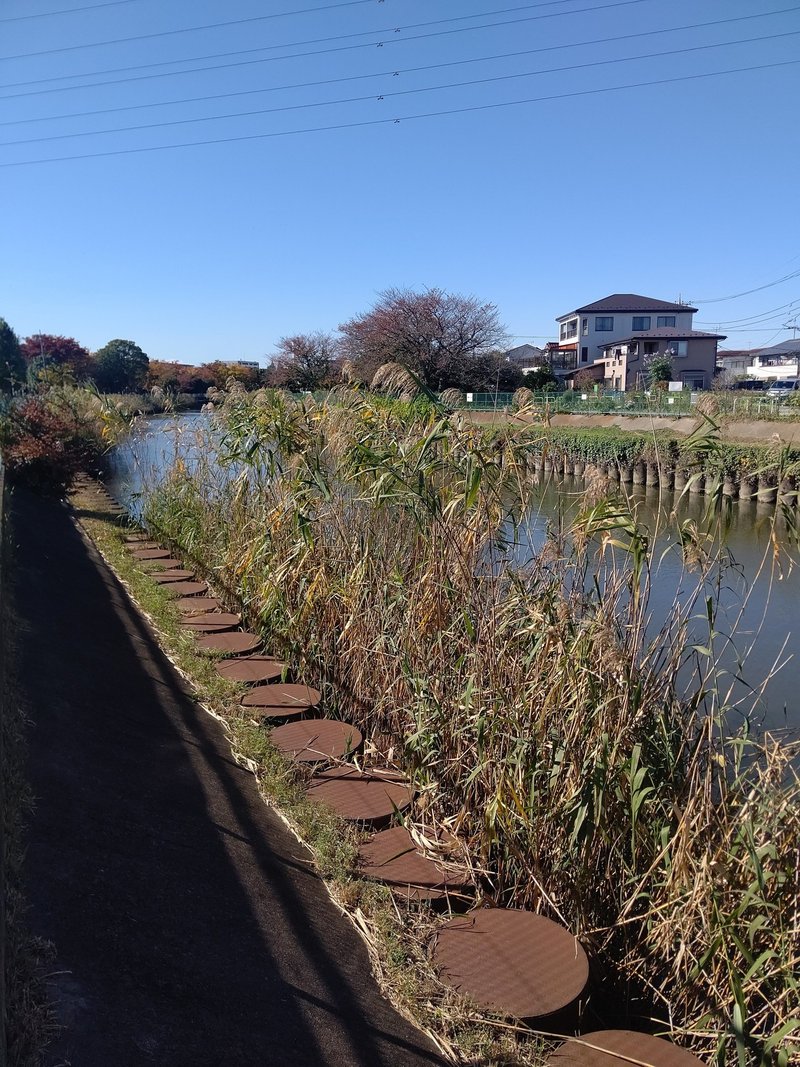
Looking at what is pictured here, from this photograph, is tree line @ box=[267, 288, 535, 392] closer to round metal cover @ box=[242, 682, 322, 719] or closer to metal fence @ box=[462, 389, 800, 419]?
metal fence @ box=[462, 389, 800, 419]

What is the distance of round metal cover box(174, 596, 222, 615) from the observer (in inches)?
260

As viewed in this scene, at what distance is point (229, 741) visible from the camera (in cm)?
441

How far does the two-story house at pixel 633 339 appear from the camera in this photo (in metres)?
43.1

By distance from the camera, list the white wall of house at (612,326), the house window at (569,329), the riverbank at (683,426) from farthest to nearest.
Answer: the house window at (569,329)
the white wall of house at (612,326)
the riverbank at (683,426)

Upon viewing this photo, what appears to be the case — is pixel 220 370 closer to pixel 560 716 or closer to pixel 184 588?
pixel 184 588

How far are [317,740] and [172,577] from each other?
3823mm

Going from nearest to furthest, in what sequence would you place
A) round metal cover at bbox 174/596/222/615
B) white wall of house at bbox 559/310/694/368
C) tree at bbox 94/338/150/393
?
round metal cover at bbox 174/596/222/615
tree at bbox 94/338/150/393
white wall of house at bbox 559/310/694/368

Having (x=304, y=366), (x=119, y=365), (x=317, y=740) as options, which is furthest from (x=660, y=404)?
(x=119, y=365)

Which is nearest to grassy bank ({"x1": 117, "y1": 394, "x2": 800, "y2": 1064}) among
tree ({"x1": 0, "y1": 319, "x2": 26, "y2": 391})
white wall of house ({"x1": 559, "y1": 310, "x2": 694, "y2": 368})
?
tree ({"x1": 0, "y1": 319, "x2": 26, "y2": 391})

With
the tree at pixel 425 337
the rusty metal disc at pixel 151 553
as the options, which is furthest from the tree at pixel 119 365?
the rusty metal disc at pixel 151 553

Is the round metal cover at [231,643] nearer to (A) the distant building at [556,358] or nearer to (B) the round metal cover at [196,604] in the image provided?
(B) the round metal cover at [196,604]

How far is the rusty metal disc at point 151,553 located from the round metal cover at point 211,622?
2486mm

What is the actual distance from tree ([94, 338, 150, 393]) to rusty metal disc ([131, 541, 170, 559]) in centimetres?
3057

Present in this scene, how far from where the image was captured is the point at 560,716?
3199 mm
